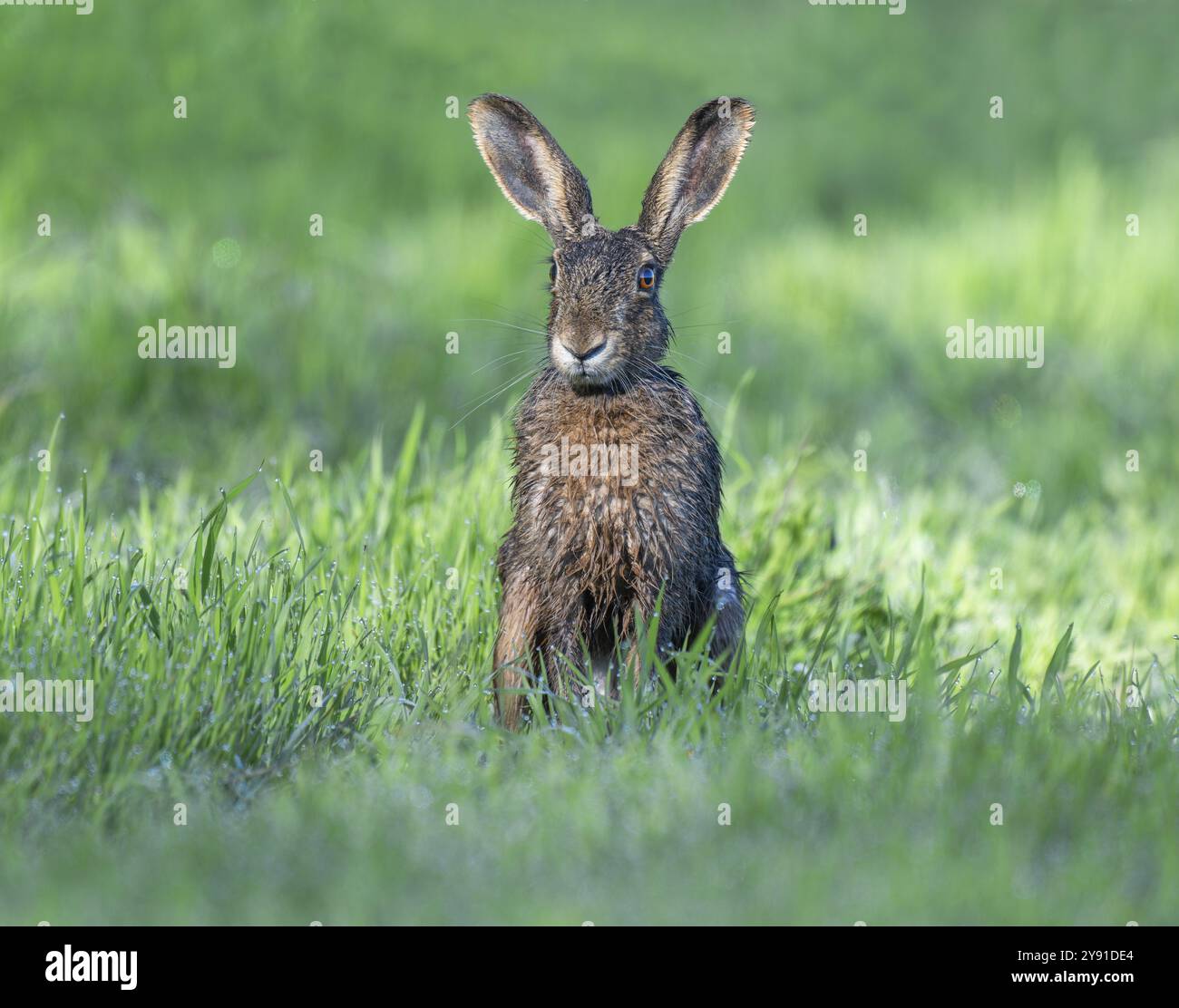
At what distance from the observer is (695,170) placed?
500 centimetres

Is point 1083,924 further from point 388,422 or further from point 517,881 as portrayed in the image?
point 388,422

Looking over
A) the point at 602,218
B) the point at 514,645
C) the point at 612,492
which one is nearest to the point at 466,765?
the point at 514,645

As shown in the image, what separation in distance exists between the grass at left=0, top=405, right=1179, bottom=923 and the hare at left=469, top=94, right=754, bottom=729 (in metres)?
0.25

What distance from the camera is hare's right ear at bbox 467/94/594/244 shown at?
4953mm

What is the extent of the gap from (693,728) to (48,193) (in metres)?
7.35

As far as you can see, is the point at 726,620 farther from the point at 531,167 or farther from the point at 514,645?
the point at 531,167

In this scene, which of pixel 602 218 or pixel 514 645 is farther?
pixel 602 218

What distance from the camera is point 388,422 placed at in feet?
26.8

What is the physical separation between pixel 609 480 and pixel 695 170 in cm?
105

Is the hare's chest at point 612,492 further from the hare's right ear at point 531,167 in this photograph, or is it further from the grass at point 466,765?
the hare's right ear at point 531,167

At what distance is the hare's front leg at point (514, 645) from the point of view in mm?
4707

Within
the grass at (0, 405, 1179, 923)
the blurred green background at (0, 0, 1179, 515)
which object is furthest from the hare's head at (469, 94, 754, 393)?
the blurred green background at (0, 0, 1179, 515)

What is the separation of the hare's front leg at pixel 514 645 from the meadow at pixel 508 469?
0.11m
